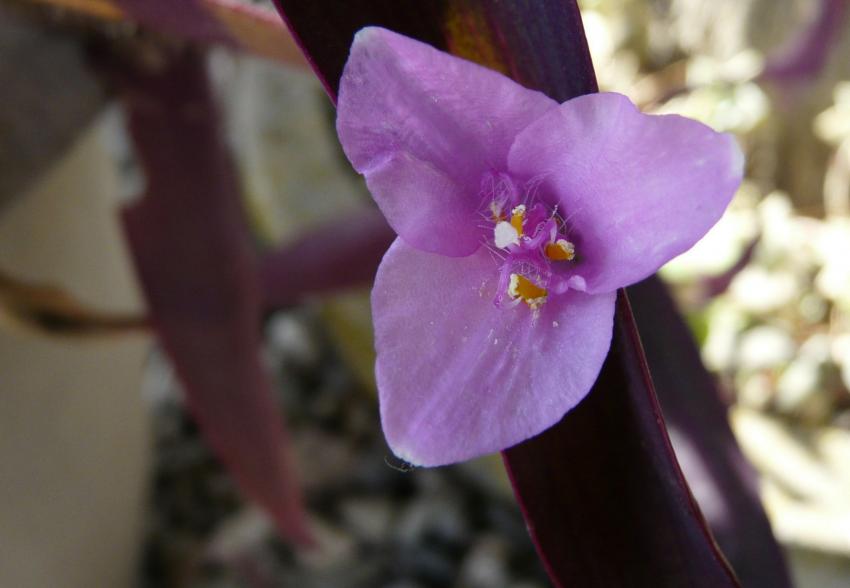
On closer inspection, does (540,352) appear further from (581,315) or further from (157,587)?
(157,587)

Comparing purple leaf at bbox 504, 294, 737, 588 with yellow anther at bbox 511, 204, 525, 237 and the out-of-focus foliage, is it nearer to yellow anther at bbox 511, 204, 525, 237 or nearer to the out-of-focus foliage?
yellow anther at bbox 511, 204, 525, 237

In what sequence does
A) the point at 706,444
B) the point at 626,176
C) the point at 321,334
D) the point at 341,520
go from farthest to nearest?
the point at 321,334, the point at 341,520, the point at 706,444, the point at 626,176

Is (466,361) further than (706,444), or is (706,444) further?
(706,444)

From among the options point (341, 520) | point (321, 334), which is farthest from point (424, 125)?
point (321, 334)

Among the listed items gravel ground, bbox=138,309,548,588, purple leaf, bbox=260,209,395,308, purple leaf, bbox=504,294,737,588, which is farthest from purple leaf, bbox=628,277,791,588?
gravel ground, bbox=138,309,548,588

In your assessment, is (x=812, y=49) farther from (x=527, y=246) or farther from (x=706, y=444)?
(x=527, y=246)

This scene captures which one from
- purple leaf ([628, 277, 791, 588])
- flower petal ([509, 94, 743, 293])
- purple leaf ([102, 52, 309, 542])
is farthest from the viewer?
purple leaf ([102, 52, 309, 542])
